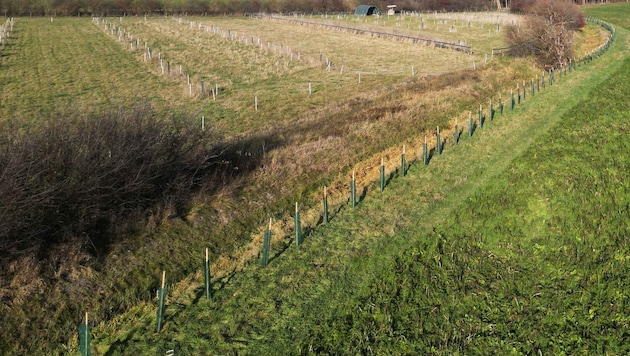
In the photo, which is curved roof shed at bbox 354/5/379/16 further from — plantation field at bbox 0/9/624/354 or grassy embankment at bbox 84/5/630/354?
grassy embankment at bbox 84/5/630/354

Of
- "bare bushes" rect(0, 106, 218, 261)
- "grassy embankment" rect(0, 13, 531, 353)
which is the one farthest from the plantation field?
"bare bushes" rect(0, 106, 218, 261)

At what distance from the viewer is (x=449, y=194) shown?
1942 centimetres

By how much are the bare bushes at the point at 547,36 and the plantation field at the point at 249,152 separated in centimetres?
249

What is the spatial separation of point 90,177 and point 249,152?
377 inches

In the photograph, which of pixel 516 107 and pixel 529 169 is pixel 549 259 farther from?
pixel 516 107

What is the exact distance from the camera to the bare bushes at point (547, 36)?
153 ft

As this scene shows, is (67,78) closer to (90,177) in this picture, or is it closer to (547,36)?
(90,177)

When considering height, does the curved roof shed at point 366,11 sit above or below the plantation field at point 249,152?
above

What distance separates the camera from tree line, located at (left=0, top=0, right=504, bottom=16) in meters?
92.2

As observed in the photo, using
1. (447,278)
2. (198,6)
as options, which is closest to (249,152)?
(447,278)

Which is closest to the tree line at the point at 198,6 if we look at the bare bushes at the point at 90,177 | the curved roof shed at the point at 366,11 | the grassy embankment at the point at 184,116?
the curved roof shed at the point at 366,11

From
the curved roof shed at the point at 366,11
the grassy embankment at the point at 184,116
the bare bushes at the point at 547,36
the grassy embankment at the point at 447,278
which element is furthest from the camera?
the curved roof shed at the point at 366,11

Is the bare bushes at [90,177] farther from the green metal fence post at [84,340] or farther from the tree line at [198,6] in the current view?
the tree line at [198,6]

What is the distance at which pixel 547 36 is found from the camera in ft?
156
